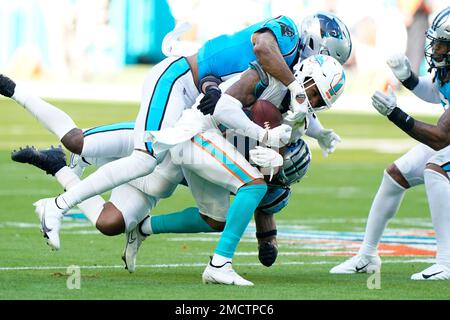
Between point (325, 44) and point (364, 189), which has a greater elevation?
point (325, 44)

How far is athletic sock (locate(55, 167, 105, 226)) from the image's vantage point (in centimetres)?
703

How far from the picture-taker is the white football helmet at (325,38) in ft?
23.0

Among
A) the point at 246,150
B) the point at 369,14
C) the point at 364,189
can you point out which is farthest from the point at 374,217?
the point at 369,14

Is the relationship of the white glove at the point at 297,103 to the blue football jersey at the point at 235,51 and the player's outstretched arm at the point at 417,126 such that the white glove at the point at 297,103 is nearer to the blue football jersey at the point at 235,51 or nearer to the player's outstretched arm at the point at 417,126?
the blue football jersey at the point at 235,51

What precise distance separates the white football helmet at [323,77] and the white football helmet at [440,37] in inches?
29.8

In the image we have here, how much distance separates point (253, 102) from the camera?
6.68 m

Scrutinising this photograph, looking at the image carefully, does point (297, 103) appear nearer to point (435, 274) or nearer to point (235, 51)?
point (235, 51)

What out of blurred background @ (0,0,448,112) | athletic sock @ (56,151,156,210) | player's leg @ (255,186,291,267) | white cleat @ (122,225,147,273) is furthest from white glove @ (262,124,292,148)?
blurred background @ (0,0,448,112)

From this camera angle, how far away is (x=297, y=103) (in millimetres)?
6547

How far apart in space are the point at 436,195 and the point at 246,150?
120cm

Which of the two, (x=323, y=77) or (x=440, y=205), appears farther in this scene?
(x=440, y=205)

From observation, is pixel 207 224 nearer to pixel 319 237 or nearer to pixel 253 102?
pixel 253 102

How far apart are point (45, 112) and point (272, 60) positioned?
1.67 meters

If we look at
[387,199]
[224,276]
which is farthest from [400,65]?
[224,276]
